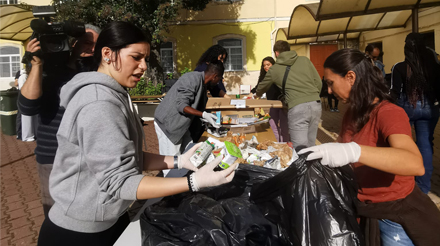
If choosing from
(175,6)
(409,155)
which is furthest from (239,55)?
(409,155)

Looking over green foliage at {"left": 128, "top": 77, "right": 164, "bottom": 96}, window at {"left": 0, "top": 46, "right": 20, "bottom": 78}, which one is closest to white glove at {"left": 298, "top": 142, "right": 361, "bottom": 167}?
green foliage at {"left": 128, "top": 77, "right": 164, "bottom": 96}

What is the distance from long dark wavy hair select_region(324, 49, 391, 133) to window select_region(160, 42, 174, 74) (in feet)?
53.2

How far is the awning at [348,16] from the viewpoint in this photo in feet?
21.6

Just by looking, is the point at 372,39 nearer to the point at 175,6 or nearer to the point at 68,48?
the point at 175,6

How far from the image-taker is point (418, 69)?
12.1 feet

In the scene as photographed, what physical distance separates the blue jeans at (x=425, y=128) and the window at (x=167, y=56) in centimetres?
1479

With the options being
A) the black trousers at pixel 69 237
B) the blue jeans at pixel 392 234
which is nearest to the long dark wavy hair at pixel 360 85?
the blue jeans at pixel 392 234

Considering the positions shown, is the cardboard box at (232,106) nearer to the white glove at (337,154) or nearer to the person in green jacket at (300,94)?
the person in green jacket at (300,94)

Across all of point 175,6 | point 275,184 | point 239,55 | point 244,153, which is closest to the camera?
point 275,184

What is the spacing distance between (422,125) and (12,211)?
17.0 ft

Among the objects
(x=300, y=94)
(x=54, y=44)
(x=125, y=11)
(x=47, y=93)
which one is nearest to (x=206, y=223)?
(x=47, y=93)

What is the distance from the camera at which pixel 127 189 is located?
1.18 metres

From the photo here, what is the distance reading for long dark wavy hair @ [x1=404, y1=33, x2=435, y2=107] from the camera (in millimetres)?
3645

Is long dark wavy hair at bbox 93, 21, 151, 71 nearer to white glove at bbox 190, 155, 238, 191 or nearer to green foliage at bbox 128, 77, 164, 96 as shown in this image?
white glove at bbox 190, 155, 238, 191
